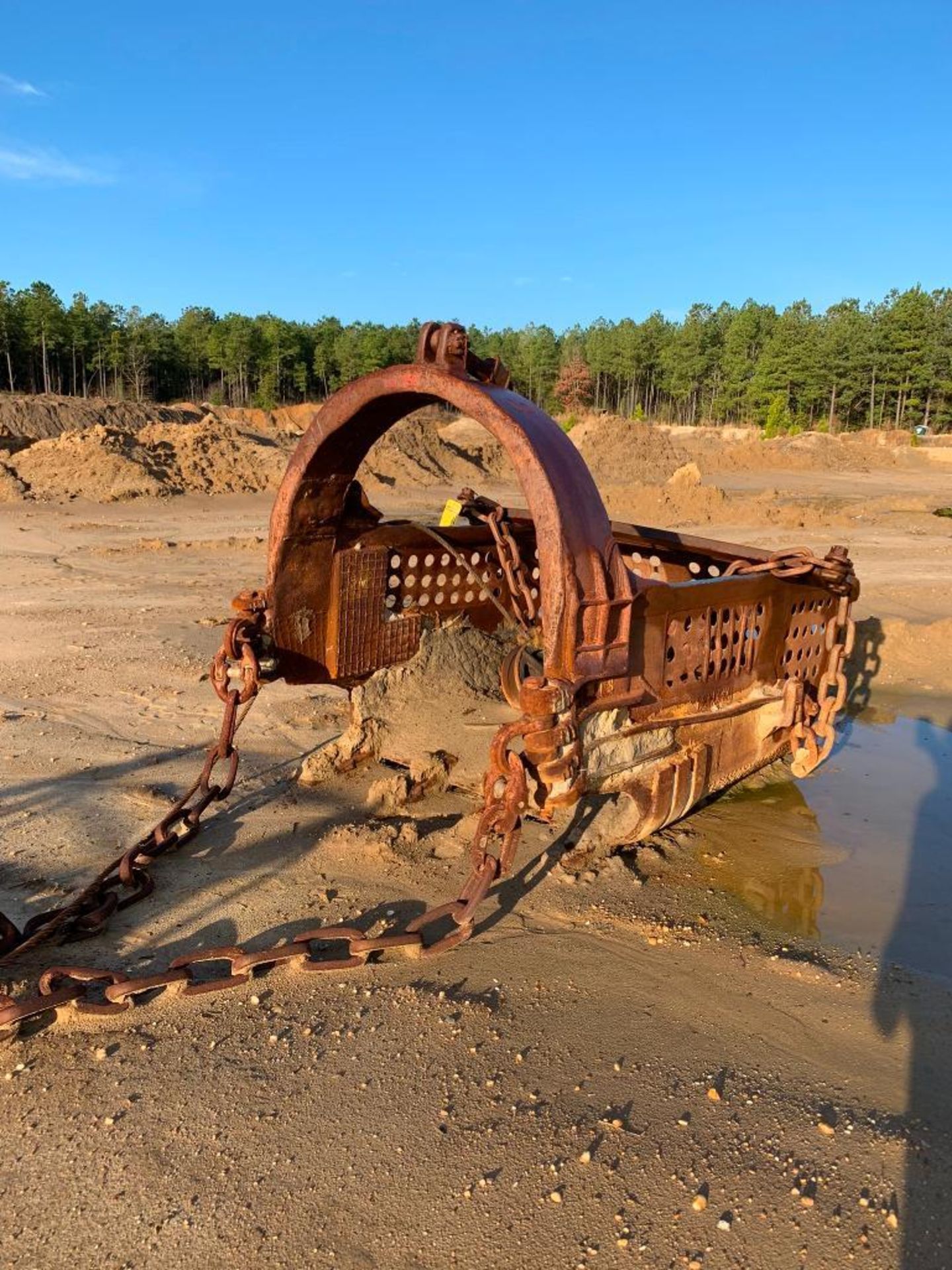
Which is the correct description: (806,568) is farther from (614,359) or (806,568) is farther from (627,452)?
(614,359)

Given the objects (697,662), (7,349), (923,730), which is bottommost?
(923,730)

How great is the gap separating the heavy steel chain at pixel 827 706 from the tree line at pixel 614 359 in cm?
4492

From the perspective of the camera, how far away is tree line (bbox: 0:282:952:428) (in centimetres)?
4800

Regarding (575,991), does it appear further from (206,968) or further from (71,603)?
(71,603)

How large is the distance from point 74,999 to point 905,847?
129 inches

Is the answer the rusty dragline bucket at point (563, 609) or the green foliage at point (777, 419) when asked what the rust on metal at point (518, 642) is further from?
the green foliage at point (777, 419)

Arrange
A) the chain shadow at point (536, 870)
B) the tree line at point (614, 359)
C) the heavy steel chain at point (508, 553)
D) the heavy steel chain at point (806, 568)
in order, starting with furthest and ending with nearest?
1. the tree line at point (614, 359)
2. the heavy steel chain at point (508, 553)
3. the heavy steel chain at point (806, 568)
4. the chain shadow at point (536, 870)

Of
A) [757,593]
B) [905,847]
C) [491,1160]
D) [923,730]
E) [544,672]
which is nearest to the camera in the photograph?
[491,1160]

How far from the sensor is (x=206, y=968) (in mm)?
2586

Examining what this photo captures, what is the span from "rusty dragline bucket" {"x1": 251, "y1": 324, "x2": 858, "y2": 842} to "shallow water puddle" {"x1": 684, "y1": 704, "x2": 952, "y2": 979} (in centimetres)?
33

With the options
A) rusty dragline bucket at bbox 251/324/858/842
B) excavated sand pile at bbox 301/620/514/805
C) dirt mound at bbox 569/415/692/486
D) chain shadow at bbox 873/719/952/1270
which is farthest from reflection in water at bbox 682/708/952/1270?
dirt mound at bbox 569/415/692/486

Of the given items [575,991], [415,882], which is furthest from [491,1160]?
[415,882]

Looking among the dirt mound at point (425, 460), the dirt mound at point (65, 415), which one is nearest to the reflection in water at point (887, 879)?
the dirt mound at point (425, 460)

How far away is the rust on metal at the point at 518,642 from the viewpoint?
2.35m
